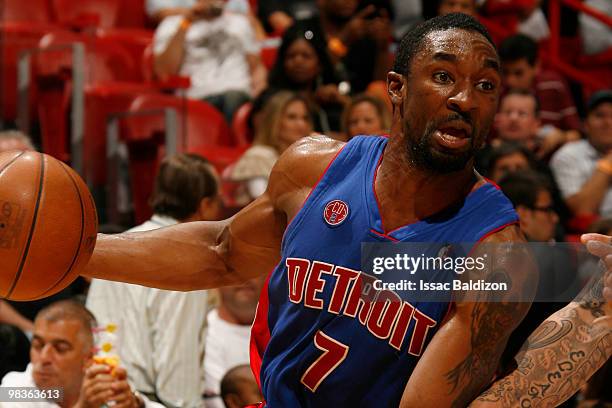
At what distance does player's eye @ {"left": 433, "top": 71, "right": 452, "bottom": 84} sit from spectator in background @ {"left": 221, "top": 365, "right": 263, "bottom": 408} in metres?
2.17

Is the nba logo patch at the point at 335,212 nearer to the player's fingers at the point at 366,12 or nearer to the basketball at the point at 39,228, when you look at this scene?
the basketball at the point at 39,228

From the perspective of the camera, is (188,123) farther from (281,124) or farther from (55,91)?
(55,91)

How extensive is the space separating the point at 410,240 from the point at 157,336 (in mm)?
1964

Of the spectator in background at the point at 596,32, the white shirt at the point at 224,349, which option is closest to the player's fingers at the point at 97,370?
the white shirt at the point at 224,349

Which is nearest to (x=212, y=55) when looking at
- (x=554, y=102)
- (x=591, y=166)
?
(x=554, y=102)

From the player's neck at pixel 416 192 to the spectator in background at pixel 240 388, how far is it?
1878mm

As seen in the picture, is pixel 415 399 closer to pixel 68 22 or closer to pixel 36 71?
pixel 36 71

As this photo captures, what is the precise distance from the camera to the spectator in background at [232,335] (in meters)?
4.96

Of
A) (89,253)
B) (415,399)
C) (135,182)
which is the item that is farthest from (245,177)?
(415,399)

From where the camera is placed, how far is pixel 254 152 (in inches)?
238

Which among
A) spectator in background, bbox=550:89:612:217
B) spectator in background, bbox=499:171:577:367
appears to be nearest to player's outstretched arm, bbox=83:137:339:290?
spectator in background, bbox=499:171:577:367

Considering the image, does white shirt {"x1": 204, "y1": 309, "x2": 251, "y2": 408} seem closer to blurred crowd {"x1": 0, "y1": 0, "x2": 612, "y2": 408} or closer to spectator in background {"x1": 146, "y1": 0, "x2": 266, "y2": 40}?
blurred crowd {"x1": 0, "y1": 0, "x2": 612, "y2": 408}

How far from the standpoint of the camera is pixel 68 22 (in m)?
7.61

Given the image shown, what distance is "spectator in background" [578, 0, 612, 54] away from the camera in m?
8.99
